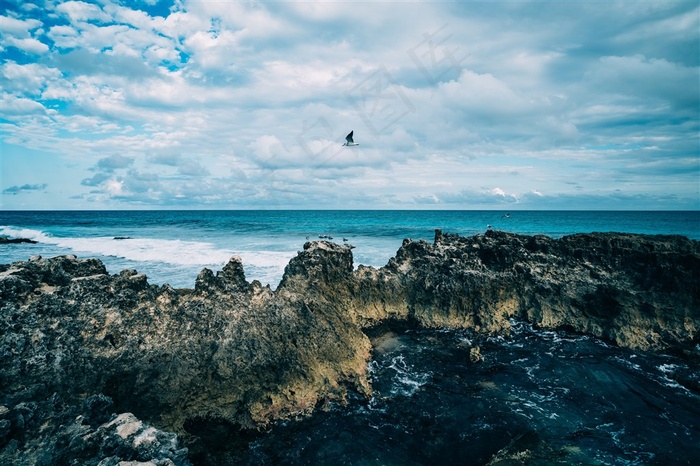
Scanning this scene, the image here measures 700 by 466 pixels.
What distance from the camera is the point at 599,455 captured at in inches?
292

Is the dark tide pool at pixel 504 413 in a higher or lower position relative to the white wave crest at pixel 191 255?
lower

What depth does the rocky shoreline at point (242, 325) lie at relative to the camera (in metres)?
6.63

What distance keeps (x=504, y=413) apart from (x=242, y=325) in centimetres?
655

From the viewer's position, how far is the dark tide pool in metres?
7.45

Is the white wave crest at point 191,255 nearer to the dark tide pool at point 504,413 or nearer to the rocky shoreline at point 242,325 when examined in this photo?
the rocky shoreline at point 242,325

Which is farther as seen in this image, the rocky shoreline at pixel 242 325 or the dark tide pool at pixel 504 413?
the dark tide pool at pixel 504 413

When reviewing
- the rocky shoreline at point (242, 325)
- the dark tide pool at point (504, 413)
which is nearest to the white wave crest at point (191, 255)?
the rocky shoreline at point (242, 325)

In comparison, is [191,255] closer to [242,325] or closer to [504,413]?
[242,325]

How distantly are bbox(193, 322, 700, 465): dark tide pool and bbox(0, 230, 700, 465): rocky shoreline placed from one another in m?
0.66

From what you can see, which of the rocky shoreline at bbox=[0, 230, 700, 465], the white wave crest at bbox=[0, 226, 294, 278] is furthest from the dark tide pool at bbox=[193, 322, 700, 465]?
the white wave crest at bbox=[0, 226, 294, 278]

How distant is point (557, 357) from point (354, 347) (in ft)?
20.9

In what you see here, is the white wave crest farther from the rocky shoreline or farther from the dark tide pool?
the dark tide pool

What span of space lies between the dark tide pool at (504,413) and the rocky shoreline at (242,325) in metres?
0.66

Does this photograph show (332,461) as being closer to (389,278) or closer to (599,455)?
(599,455)
